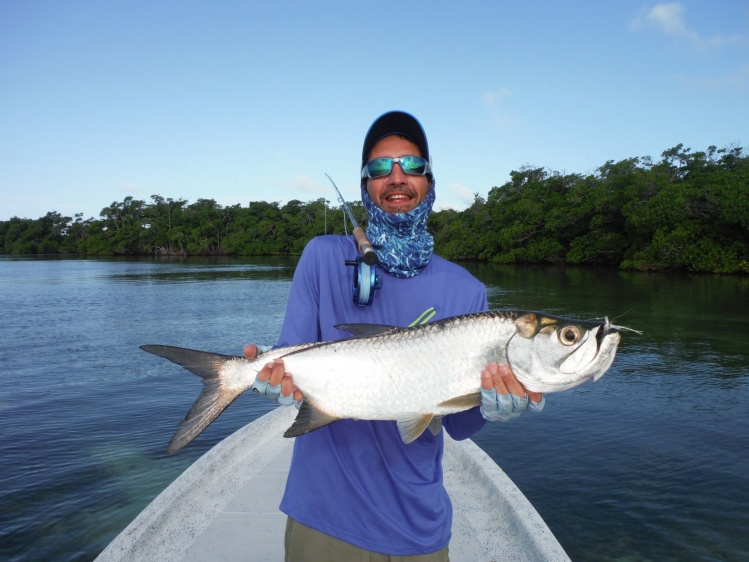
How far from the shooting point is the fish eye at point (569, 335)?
8.54 feet

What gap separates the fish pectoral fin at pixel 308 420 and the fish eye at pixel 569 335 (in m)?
1.18

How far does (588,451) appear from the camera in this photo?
33.2ft

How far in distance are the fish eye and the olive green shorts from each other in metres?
1.23

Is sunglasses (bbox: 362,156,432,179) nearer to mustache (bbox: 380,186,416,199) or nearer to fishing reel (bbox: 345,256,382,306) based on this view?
mustache (bbox: 380,186,416,199)

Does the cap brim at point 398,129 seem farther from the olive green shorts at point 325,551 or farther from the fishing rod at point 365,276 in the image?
the olive green shorts at point 325,551

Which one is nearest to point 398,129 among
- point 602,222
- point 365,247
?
point 365,247

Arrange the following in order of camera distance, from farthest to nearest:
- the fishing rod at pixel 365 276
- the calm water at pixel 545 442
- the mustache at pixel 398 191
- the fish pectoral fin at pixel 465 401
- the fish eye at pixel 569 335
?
the calm water at pixel 545 442 → the mustache at pixel 398 191 → the fishing rod at pixel 365 276 → the fish pectoral fin at pixel 465 401 → the fish eye at pixel 569 335

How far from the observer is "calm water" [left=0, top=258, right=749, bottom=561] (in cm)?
771

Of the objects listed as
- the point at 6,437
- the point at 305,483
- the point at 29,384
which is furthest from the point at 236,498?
the point at 29,384

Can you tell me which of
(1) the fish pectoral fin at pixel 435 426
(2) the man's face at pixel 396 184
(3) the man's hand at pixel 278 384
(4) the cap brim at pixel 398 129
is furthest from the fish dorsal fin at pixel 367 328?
(4) the cap brim at pixel 398 129

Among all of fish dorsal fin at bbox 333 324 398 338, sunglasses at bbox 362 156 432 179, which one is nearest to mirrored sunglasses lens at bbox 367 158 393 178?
sunglasses at bbox 362 156 432 179

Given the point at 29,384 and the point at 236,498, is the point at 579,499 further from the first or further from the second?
the point at 29,384

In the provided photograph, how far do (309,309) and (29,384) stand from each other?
51.9 ft

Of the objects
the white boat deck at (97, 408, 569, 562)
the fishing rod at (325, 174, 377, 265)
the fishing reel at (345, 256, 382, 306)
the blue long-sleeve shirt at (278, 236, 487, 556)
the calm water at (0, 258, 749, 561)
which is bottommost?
the calm water at (0, 258, 749, 561)
